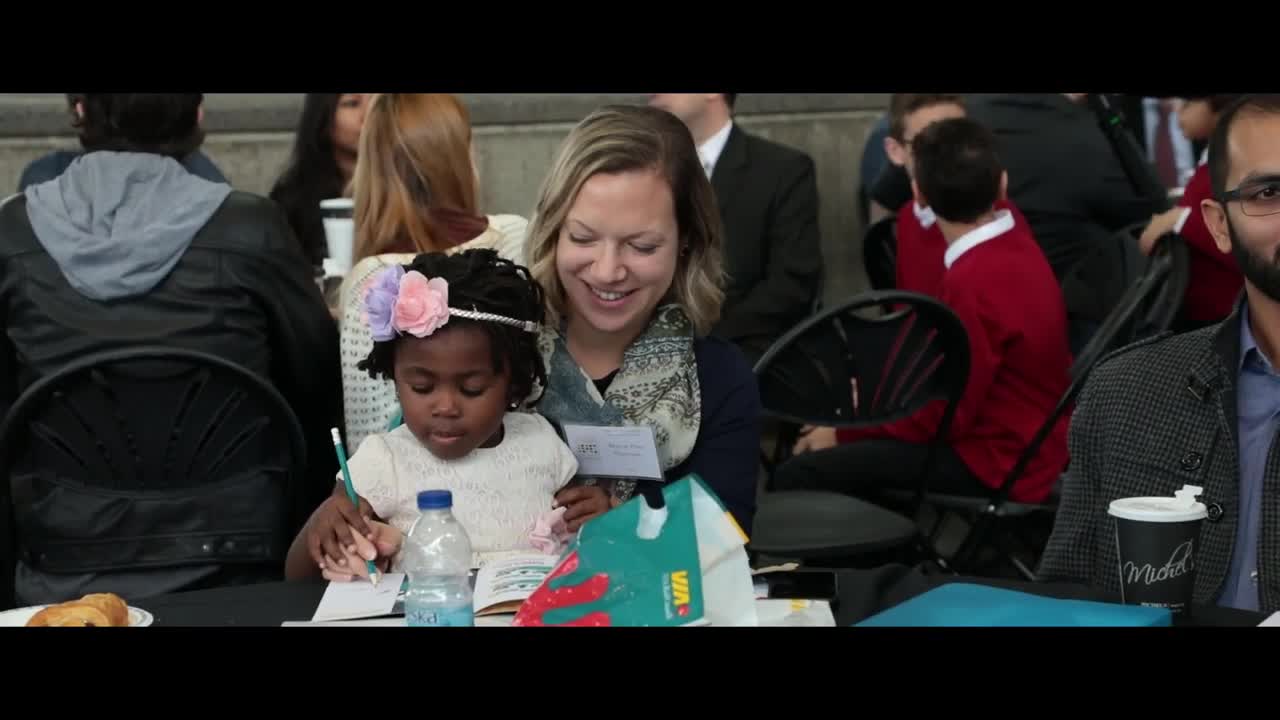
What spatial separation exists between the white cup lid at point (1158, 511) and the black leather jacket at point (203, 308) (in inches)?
68.4

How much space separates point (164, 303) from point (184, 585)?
63 cm

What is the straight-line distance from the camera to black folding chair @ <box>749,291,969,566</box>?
3703mm

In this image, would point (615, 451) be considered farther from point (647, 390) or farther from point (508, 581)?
point (508, 581)

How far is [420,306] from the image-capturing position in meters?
2.35

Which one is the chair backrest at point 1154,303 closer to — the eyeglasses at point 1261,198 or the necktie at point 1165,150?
the eyeglasses at point 1261,198

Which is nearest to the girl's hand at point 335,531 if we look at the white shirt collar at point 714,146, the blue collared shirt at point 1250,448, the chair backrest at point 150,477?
the chair backrest at point 150,477

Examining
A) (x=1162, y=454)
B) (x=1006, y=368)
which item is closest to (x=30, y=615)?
(x=1162, y=454)

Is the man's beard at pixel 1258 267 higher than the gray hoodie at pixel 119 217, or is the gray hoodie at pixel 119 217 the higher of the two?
the gray hoodie at pixel 119 217

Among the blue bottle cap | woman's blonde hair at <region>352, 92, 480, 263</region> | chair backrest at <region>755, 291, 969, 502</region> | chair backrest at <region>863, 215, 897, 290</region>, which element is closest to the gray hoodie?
woman's blonde hair at <region>352, 92, 480, 263</region>

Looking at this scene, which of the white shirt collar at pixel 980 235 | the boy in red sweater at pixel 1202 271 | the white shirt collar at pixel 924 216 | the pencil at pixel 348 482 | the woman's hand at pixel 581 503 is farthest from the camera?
the white shirt collar at pixel 924 216

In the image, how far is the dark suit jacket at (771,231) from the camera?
211 inches
